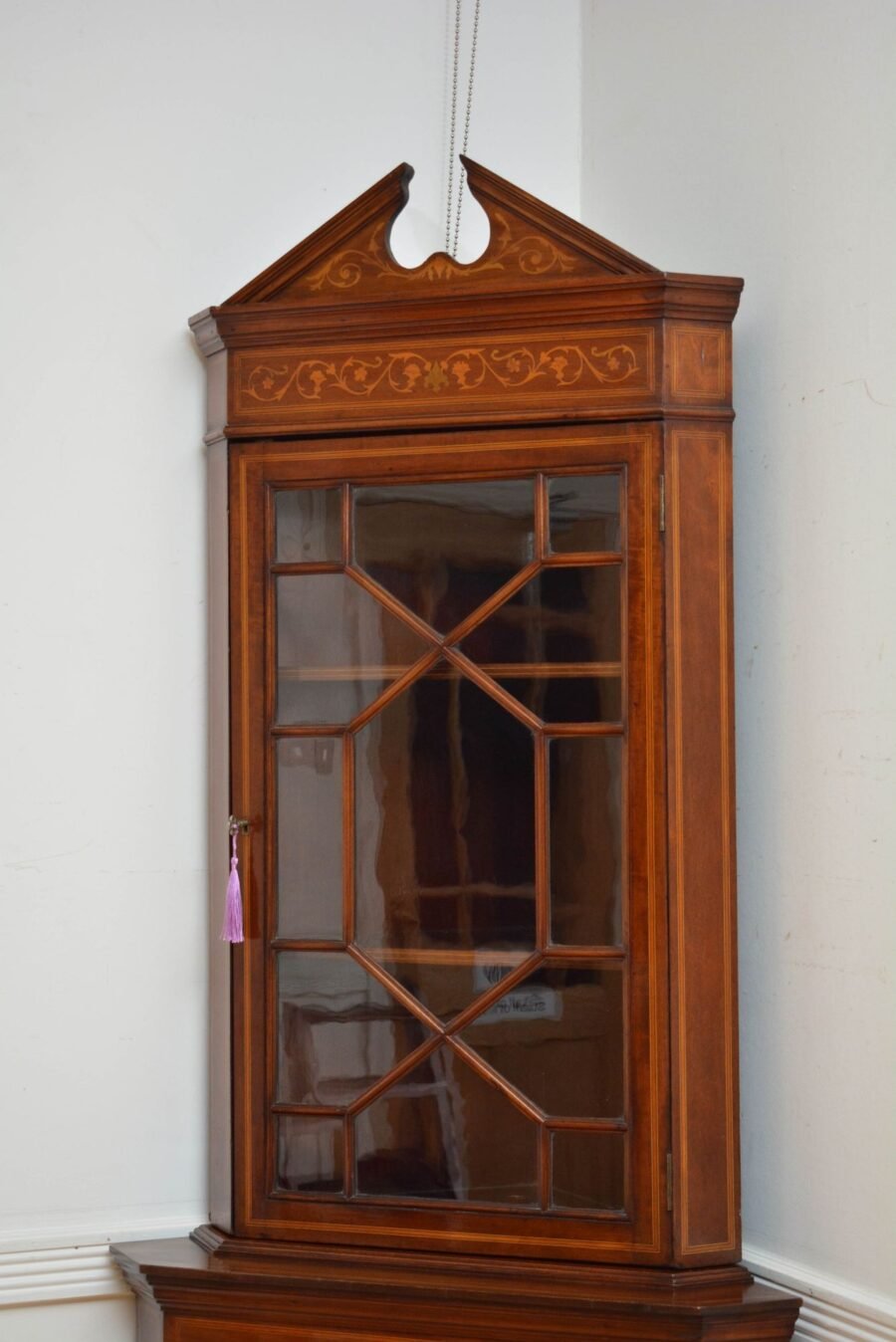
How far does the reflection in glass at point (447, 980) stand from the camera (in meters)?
1.78

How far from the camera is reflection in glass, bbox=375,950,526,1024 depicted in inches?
70.1

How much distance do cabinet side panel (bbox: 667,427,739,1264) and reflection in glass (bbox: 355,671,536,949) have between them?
0.58ft

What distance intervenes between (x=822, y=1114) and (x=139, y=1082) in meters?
0.84

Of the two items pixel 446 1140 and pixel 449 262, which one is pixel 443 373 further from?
pixel 446 1140

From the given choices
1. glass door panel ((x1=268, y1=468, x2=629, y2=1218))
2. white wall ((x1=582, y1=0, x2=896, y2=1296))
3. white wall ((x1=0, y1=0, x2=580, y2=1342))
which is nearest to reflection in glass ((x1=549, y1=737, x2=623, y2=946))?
glass door panel ((x1=268, y1=468, x2=629, y2=1218))

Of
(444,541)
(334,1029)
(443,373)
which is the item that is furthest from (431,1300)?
(443,373)

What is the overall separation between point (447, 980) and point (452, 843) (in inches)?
6.3

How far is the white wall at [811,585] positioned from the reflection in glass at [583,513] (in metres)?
0.20

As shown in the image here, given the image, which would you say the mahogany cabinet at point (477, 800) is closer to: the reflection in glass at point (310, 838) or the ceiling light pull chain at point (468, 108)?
the reflection in glass at point (310, 838)

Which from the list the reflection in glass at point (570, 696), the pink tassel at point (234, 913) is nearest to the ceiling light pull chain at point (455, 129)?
the reflection in glass at point (570, 696)

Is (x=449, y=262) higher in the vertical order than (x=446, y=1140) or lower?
higher


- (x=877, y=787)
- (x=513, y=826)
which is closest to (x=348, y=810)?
(x=513, y=826)

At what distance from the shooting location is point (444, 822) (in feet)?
5.94

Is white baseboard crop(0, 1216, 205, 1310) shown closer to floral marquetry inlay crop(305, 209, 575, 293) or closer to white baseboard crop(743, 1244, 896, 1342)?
white baseboard crop(743, 1244, 896, 1342)
